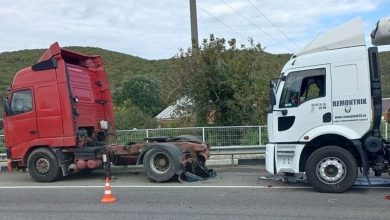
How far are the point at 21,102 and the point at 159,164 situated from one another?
3995 mm

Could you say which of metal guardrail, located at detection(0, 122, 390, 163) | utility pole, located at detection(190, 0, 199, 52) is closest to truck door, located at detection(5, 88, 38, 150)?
metal guardrail, located at detection(0, 122, 390, 163)

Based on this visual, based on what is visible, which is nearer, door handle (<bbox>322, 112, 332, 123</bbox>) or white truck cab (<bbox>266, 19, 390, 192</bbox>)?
white truck cab (<bbox>266, 19, 390, 192</bbox>)

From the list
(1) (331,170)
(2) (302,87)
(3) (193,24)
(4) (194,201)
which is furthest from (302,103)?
(3) (193,24)

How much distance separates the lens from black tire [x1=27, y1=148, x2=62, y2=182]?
40.8ft

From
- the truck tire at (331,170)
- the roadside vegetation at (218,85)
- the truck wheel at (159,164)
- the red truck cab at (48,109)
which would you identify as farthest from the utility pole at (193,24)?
the truck tire at (331,170)

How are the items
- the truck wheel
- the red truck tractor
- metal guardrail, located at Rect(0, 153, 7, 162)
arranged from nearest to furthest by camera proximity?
1. the truck wheel
2. the red truck tractor
3. metal guardrail, located at Rect(0, 153, 7, 162)

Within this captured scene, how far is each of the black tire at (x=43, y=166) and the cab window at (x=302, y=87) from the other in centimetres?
582

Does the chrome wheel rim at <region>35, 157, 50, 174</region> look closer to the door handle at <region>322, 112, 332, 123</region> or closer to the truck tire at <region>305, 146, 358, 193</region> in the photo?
the truck tire at <region>305, 146, 358, 193</region>

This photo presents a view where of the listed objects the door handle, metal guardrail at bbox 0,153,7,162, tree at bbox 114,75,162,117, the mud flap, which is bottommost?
the mud flap

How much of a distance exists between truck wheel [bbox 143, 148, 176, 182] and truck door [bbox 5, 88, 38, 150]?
3064 mm

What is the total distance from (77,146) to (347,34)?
6950 mm

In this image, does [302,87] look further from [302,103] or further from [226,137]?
[226,137]

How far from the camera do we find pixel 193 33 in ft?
71.0

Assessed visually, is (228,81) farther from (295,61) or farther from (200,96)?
(295,61)
